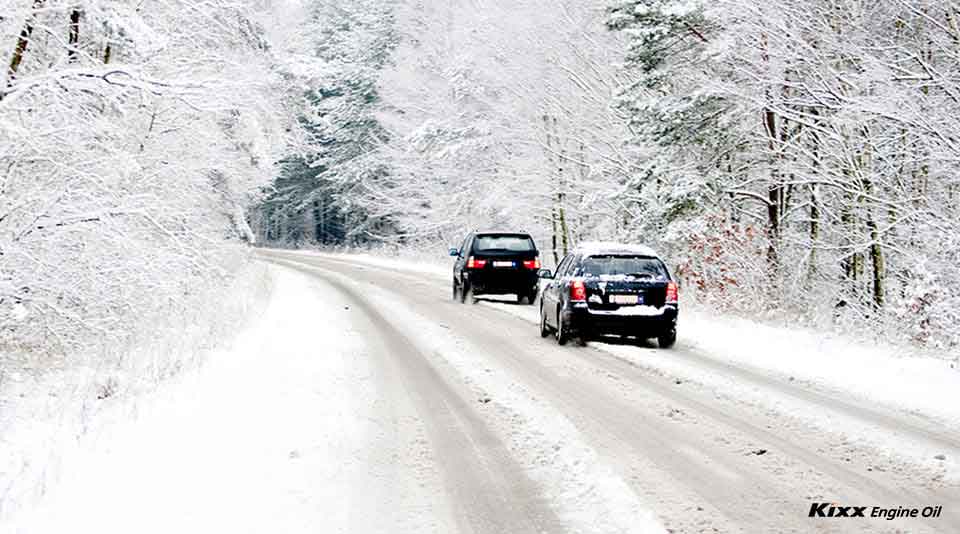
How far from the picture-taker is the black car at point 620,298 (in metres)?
14.7

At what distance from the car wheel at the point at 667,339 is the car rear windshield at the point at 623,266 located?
0.91 m

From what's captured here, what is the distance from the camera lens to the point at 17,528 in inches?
213

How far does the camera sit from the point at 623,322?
579 inches

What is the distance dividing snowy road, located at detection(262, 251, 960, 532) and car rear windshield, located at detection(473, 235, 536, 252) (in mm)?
10931

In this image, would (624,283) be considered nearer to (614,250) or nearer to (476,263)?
(614,250)

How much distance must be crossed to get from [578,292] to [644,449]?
7369mm

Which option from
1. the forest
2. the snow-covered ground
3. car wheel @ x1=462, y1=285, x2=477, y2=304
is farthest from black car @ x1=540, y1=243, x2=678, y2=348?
car wheel @ x1=462, y1=285, x2=477, y2=304

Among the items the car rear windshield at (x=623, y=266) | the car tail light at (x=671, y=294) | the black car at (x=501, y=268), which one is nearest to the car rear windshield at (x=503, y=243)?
the black car at (x=501, y=268)

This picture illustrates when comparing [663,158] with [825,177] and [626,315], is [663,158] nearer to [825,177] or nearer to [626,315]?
[825,177]

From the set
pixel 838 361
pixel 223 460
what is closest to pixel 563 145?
pixel 838 361

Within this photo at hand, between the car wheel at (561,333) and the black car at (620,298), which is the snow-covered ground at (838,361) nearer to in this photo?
the black car at (620,298)

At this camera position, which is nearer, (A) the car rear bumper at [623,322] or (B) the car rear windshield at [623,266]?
(A) the car rear bumper at [623,322]

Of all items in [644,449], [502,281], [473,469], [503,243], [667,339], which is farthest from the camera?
[503,243]

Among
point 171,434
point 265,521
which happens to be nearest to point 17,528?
point 265,521
